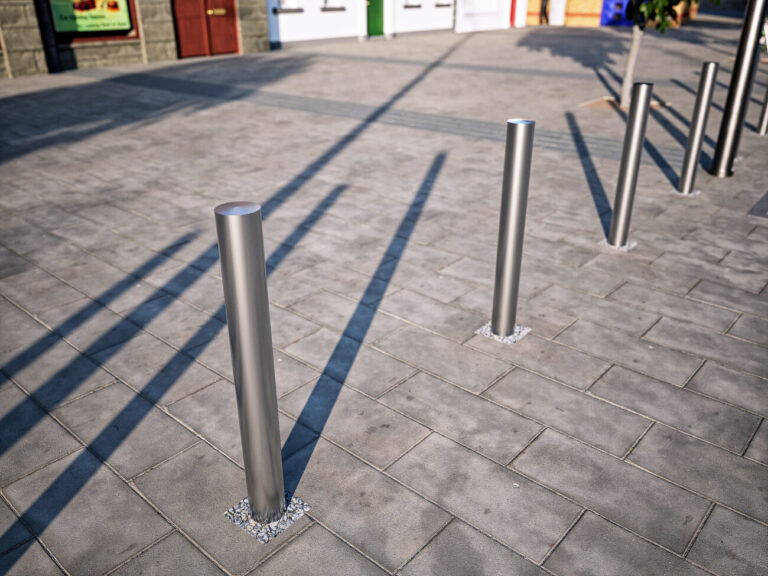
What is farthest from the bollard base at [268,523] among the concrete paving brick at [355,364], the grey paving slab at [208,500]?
the concrete paving brick at [355,364]

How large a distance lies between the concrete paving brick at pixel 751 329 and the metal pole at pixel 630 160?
1.41 metres

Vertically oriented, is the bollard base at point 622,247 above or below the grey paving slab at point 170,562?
above

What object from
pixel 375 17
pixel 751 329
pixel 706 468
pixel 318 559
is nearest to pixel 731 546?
pixel 706 468

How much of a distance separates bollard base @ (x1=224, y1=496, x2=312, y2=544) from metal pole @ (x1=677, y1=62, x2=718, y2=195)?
5819 mm

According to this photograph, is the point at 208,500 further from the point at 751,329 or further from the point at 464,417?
the point at 751,329

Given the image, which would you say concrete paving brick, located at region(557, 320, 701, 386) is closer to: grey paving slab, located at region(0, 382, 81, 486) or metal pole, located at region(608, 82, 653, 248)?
metal pole, located at region(608, 82, 653, 248)

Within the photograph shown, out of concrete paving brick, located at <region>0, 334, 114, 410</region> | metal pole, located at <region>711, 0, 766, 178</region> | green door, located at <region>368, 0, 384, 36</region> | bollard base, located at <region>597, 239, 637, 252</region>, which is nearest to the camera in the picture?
concrete paving brick, located at <region>0, 334, 114, 410</region>

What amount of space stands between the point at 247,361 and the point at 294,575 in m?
0.93

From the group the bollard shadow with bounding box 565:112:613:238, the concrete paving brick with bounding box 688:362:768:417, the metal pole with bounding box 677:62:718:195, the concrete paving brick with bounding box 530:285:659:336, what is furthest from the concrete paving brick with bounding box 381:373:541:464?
the metal pole with bounding box 677:62:718:195

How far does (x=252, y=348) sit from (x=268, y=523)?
917mm

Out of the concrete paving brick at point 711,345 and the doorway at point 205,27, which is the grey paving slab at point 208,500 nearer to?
the concrete paving brick at point 711,345

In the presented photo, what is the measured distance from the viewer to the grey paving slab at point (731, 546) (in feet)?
8.96

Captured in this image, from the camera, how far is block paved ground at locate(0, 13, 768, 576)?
9.52 ft

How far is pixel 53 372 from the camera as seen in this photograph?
4.13 meters
